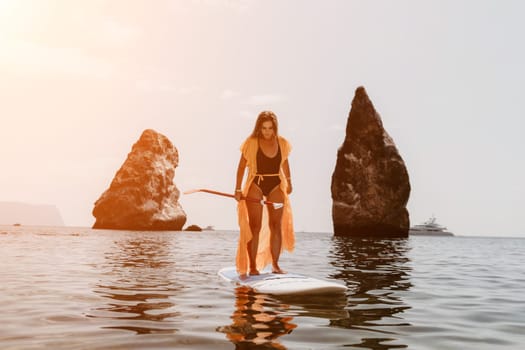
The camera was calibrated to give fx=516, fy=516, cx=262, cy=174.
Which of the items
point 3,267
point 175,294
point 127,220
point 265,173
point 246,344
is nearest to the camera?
point 246,344

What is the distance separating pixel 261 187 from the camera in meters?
9.16

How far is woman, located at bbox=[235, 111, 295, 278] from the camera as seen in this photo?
29.7 feet

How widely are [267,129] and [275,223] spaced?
66.9 inches

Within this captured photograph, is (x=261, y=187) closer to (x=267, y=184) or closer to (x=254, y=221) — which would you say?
(x=267, y=184)

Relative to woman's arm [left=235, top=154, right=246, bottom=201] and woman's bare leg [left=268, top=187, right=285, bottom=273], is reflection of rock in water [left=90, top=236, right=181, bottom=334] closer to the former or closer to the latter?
woman's bare leg [left=268, top=187, right=285, bottom=273]

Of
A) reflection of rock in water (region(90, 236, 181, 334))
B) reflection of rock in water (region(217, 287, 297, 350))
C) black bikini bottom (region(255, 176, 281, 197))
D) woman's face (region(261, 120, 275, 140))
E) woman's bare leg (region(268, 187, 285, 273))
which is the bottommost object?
reflection of rock in water (region(90, 236, 181, 334))

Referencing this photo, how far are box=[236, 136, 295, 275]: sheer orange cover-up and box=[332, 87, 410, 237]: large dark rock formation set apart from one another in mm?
56139

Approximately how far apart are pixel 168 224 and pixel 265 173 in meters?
95.2

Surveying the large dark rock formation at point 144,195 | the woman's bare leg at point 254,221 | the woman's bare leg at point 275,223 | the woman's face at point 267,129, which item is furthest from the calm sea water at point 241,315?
the large dark rock formation at point 144,195

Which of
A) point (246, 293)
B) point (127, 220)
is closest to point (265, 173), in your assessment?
point (246, 293)

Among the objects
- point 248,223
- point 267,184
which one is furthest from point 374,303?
point 267,184

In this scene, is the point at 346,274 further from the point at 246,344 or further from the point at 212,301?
the point at 246,344

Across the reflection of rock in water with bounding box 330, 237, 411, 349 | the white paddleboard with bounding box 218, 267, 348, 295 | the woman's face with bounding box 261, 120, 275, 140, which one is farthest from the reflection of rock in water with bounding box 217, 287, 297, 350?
the woman's face with bounding box 261, 120, 275, 140

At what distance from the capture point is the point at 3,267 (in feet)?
40.2
